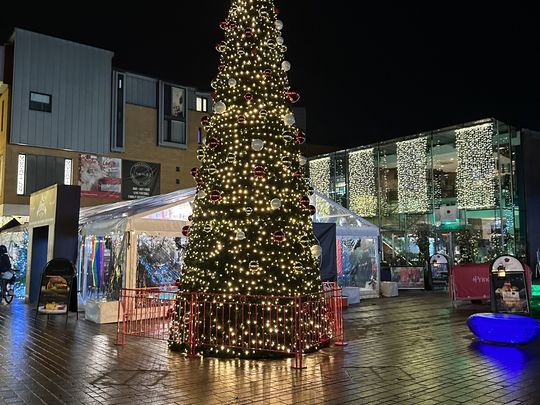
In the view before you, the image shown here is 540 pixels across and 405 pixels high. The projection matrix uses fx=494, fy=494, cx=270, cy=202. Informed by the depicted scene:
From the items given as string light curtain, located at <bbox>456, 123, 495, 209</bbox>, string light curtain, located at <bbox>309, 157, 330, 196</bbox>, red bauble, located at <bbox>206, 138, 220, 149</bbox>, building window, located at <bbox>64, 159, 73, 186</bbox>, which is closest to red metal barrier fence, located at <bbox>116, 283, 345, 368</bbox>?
red bauble, located at <bbox>206, 138, 220, 149</bbox>

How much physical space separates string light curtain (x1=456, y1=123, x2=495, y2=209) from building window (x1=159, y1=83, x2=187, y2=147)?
17019mm

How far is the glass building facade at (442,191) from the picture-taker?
2166cm

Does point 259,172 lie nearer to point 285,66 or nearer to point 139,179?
point 285,66

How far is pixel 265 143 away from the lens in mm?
8055

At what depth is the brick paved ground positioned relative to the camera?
17.5 feet

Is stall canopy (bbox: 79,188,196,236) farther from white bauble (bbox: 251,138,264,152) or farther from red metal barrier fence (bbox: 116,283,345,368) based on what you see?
white bauble (bbox: 251,138,264,152)

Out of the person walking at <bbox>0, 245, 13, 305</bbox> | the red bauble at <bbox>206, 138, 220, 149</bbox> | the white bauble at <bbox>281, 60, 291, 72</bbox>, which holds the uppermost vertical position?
the white bauble at <bbox>281, 60, 291, 72</bbox>

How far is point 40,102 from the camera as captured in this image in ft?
86.7

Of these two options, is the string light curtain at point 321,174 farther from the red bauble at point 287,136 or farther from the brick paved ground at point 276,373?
the red bauble at point 287,136

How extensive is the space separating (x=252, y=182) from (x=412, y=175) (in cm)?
1927

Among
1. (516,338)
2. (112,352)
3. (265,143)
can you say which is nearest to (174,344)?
(112,352)

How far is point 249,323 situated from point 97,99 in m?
24.5

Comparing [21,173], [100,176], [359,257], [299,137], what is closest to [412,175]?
[359,257]

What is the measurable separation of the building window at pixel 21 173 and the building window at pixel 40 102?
9.15ft
